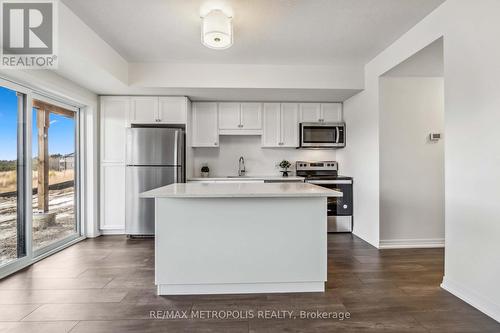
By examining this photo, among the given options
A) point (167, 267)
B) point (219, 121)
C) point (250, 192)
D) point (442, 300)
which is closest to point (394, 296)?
point (442, 300)

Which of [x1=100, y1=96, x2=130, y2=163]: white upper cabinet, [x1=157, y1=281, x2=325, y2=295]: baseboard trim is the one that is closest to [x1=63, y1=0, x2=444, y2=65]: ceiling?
[x1=100, y1=96, x2=130, y2=163]: white upper cabinet

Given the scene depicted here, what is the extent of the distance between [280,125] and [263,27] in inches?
78.8

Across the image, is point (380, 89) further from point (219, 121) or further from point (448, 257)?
point (219, 121)

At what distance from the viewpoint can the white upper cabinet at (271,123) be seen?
4.48 meters

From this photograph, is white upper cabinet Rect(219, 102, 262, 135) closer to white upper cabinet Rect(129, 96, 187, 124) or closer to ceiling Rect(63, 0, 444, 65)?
white upper cabinet Rect(129, 96, 187, 124)

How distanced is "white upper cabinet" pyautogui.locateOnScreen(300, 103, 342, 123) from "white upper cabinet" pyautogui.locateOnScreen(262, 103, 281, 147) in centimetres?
40

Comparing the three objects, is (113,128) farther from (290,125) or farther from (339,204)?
(339,204)

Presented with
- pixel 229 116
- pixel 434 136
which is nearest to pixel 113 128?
Answer: pixel 229 116

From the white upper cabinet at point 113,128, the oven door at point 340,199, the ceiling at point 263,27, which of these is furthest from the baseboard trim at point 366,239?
the white upper cabinet at point 113,128

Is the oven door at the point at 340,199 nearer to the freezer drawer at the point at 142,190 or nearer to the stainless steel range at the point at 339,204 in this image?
the stainless steel range at the point at 339,204

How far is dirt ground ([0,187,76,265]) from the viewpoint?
8.72ft

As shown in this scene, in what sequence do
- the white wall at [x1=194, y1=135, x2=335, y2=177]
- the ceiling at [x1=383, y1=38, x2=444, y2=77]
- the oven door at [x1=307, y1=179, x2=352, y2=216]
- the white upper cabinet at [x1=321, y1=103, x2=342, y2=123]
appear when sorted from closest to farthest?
1. the ceiling at [x1=383, y1=38, x2=444, y2=77]
2. the oven door at [x1=307, y1=179, x2=352, y2=216]
3. the white upper cabinet at [x1=321, y1=103, x2=342, y2=123]
4. the white wall at [x1=194, y1=135, x2=335, y2=177]

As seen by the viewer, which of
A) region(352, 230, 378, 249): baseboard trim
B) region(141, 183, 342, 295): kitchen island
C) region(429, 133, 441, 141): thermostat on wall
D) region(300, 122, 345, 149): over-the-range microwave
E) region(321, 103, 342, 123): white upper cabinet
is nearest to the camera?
region(141, 183, 342, 295): kitchen island

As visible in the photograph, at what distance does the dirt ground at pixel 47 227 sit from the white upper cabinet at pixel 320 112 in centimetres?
373
